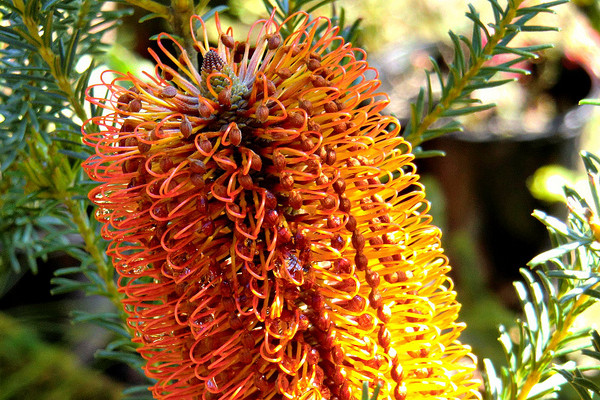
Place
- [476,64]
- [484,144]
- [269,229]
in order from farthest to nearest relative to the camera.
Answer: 1. [484,144]
2. [476,64]
3. [269,229]

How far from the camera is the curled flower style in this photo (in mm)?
412

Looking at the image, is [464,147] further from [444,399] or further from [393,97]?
[444,399]

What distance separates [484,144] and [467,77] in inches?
44.9

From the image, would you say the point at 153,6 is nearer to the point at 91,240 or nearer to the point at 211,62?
the point at 211,62

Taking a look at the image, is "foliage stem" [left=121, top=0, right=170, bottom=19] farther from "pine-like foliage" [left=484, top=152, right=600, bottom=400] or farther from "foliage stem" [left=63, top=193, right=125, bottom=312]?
"pine-like foliage" [left=484, top=152, right=600, bottom=400]

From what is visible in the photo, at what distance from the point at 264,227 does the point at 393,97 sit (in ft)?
4.61

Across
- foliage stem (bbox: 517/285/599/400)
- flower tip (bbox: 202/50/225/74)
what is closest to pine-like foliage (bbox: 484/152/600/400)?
foliage stem (bbox: 517/285/599/400)

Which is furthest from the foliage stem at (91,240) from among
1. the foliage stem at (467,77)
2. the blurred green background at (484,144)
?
the blurred green background at (484,144)

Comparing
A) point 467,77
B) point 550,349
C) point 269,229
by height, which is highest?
point 467,77

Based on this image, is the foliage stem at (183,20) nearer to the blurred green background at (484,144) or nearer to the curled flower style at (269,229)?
the curled flower style at (269,229)

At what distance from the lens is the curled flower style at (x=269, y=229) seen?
41 centimetres

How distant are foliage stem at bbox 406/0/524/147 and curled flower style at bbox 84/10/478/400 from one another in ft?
0.40

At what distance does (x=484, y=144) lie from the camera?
1.64 meters

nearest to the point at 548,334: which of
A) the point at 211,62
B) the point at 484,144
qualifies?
the point at 211,62
